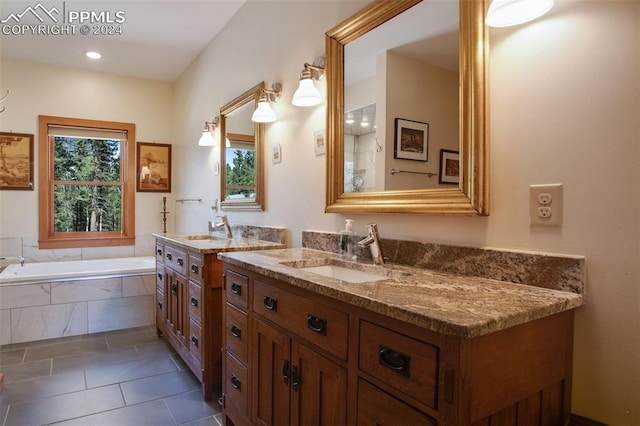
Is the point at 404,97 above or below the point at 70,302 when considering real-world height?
above

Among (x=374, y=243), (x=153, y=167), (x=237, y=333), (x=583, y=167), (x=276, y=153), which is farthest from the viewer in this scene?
(x=153, y=167)

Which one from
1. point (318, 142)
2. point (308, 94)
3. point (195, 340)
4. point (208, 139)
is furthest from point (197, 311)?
point (208, 139)

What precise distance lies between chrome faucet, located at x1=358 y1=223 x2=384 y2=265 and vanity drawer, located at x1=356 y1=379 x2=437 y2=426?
2.09 ft

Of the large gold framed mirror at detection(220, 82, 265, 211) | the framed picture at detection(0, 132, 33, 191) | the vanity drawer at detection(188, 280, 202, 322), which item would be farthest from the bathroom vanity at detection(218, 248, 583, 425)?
the framed picture at detection(0, 132, 33, 191)

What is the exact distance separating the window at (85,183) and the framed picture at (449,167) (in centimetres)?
402

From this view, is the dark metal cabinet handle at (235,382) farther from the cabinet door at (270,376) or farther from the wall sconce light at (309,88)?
the wall sconce light at (309,88)

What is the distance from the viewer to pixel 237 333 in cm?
174

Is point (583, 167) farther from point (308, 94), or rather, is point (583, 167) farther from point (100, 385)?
point (100, 385)

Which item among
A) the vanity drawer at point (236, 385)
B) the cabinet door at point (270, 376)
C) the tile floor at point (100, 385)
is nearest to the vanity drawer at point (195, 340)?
the tile floor at point (100, 385)

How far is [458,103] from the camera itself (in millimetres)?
1340

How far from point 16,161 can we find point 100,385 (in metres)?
2.77

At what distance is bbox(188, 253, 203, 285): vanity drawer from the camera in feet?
7.25

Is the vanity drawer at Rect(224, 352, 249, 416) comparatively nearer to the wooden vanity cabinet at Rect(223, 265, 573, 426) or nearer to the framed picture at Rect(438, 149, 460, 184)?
the wooden vanity cabinet at Rect(223, 265, 573, 426)

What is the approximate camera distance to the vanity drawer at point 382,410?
0.87m
